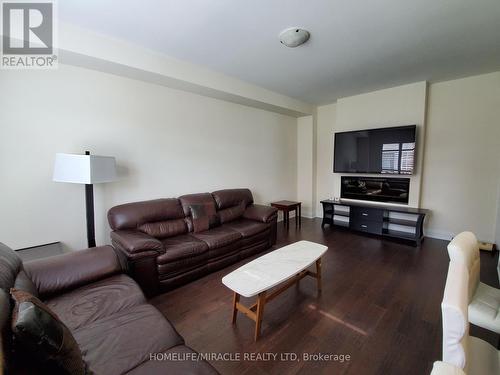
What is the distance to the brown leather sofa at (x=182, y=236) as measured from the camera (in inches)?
91.7

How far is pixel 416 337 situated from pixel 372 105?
3.89m

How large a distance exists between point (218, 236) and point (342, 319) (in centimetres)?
163

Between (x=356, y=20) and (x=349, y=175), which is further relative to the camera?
(x=349, y=175)

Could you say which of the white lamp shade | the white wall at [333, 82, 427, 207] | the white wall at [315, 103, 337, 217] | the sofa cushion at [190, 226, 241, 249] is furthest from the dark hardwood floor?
the white wall at [315, 103, 337, 217]

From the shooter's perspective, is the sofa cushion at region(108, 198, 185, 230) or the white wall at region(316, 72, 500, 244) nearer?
the sofa cushion at region(108, 198, 185, 230)

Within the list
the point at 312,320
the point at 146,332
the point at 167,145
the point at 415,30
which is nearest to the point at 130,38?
the point at 167,145

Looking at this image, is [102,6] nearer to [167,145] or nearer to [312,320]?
[167,145]

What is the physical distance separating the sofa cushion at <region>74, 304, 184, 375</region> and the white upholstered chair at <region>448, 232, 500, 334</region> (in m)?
1.59

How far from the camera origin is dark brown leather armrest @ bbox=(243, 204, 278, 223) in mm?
3588

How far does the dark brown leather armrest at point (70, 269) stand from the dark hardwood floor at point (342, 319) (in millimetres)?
692

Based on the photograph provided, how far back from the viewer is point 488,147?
3457 millimetres

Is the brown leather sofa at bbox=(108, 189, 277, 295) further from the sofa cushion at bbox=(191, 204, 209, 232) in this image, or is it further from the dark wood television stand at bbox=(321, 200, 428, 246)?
the dark wood television stand at bbox=(321, 200, 428, 246)

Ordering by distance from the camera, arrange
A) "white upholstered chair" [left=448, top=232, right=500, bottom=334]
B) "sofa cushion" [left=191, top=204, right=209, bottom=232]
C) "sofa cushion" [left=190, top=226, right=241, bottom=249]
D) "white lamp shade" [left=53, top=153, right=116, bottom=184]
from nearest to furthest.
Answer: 1. "white upholstered chair" [left=448, top=232, right=500, bottom=334]
2. "white lamp shade" [left=53, top=153, right=116, bottom=184]
3. "sofa cushion" [left=190, top=226, right=241, bottom=249]
4. "sofa cushion" [left=191, top=204, right=209, bottom=232]

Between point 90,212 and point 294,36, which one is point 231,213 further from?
point 294,36
